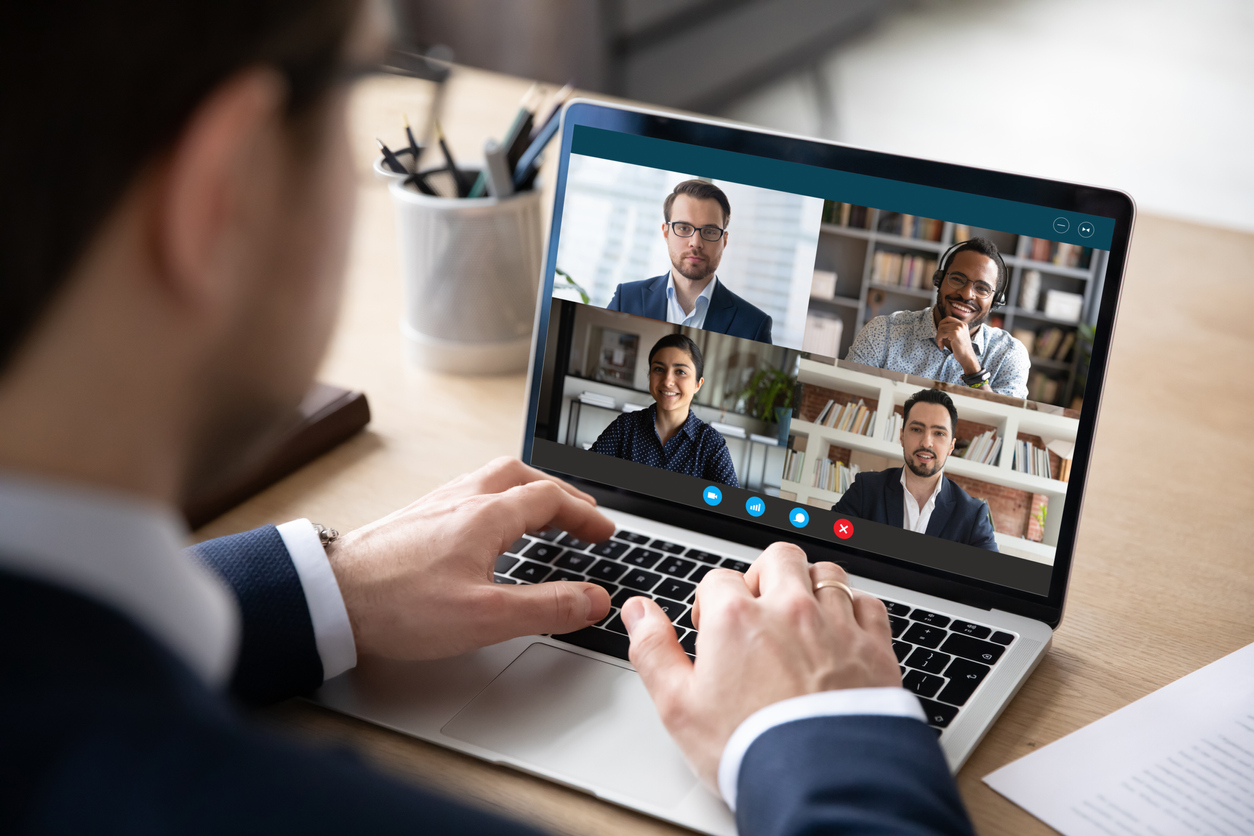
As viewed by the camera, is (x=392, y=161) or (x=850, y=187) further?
(x=392, y=161)

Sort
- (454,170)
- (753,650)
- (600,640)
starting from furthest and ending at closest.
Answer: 1. (454,170)
2. (600,640)
3. (753,650)

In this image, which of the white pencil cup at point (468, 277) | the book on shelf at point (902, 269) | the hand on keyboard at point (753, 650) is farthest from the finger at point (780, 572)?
the white pencil cup at point (468, 277)

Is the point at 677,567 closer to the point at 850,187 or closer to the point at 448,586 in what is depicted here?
the point at 448,586

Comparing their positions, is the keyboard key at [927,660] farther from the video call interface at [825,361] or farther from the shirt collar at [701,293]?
the shirt collar at [701,293]

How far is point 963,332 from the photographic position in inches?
29.6

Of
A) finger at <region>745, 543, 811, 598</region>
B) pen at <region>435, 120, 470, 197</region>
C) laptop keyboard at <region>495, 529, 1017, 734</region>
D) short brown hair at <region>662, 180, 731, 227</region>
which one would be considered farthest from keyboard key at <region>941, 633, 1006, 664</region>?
pen at <region>435, 120, 470, 197</region>

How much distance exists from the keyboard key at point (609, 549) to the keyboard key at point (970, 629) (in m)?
0.26

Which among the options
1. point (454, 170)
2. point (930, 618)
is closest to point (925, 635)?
point (930, 618)

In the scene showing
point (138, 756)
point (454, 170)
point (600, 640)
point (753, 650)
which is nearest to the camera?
point (138, 756)

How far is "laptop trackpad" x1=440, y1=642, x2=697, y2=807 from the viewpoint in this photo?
1.98 feet

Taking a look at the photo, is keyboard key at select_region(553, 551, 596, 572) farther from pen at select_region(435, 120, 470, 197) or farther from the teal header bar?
pen at select_region(435, 120, 470, 197)

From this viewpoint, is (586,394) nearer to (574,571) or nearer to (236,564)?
(574,571)

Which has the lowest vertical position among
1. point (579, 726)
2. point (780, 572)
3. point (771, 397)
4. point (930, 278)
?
point (579, 726)

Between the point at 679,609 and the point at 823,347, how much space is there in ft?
0.75
